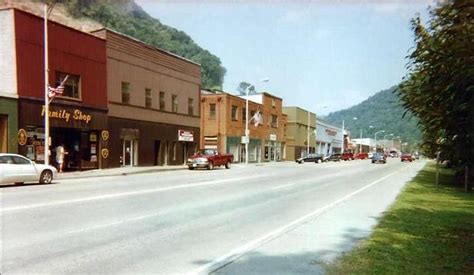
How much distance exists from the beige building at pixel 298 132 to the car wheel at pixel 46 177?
5970 cm

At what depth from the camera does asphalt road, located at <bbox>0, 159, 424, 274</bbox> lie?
714 centimetres

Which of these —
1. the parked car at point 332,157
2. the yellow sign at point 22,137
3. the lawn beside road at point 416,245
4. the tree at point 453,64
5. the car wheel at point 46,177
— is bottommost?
the parked car at point 332,157

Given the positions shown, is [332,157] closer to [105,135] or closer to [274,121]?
[274,121]

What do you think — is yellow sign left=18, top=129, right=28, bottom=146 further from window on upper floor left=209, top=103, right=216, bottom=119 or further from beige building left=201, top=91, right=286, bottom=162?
window on upper floor left=209, top=103, right=216, bottom=119

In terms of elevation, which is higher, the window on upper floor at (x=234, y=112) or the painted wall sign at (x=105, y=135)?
the window on upper floor at (x=234, y=112)

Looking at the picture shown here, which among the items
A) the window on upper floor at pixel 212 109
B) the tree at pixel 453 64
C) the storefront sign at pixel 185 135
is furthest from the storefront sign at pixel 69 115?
the window on upper floor at pixel 212 109

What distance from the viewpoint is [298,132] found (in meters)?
82.9

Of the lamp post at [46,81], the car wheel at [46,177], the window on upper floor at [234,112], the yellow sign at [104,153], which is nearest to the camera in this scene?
the car wheel at [46,177]

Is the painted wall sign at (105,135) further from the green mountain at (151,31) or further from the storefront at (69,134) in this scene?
the green mountain at (151,31)

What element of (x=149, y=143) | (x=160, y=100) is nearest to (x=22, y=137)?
(x=149, y=143)

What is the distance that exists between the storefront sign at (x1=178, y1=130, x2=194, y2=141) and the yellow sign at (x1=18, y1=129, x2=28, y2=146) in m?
18.0

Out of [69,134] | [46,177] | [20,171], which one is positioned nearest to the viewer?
[20,171]

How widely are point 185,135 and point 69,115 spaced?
15.5 metres

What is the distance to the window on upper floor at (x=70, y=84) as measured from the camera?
29.2 metres
